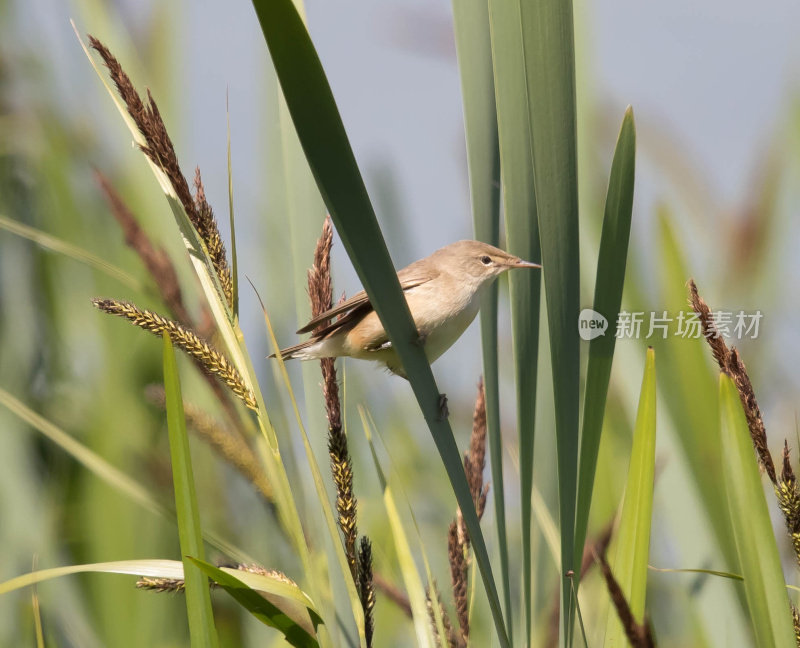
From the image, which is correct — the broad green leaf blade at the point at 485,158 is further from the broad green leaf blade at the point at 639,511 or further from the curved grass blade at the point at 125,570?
Answer: the curved grass blade at the point at 125,570

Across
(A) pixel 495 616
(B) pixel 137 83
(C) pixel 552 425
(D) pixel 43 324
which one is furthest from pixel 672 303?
(D) pixel 43 324

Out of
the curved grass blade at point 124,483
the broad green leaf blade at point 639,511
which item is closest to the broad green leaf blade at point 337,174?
the broad green leaf blade at point 639,511

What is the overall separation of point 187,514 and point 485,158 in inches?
19.5

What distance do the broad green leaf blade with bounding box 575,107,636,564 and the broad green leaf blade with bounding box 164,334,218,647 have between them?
0.38 meters

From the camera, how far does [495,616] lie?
871 millimetres

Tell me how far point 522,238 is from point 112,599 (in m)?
1.06

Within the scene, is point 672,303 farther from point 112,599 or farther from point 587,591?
point 112,599

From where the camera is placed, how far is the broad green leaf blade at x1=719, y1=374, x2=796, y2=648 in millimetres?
883

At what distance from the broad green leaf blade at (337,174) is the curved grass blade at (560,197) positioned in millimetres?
108

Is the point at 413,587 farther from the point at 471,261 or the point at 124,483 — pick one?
the point at 471,261

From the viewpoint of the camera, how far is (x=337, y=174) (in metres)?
0.70

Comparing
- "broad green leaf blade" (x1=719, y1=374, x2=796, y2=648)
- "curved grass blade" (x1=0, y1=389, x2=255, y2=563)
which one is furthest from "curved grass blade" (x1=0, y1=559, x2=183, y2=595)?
"broad green leaf blade" (x1=719, y1=374, x2=796, y2=648)

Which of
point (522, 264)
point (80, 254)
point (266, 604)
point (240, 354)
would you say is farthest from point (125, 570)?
point (522, 264)

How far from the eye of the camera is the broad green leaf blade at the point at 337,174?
25.4 inches
